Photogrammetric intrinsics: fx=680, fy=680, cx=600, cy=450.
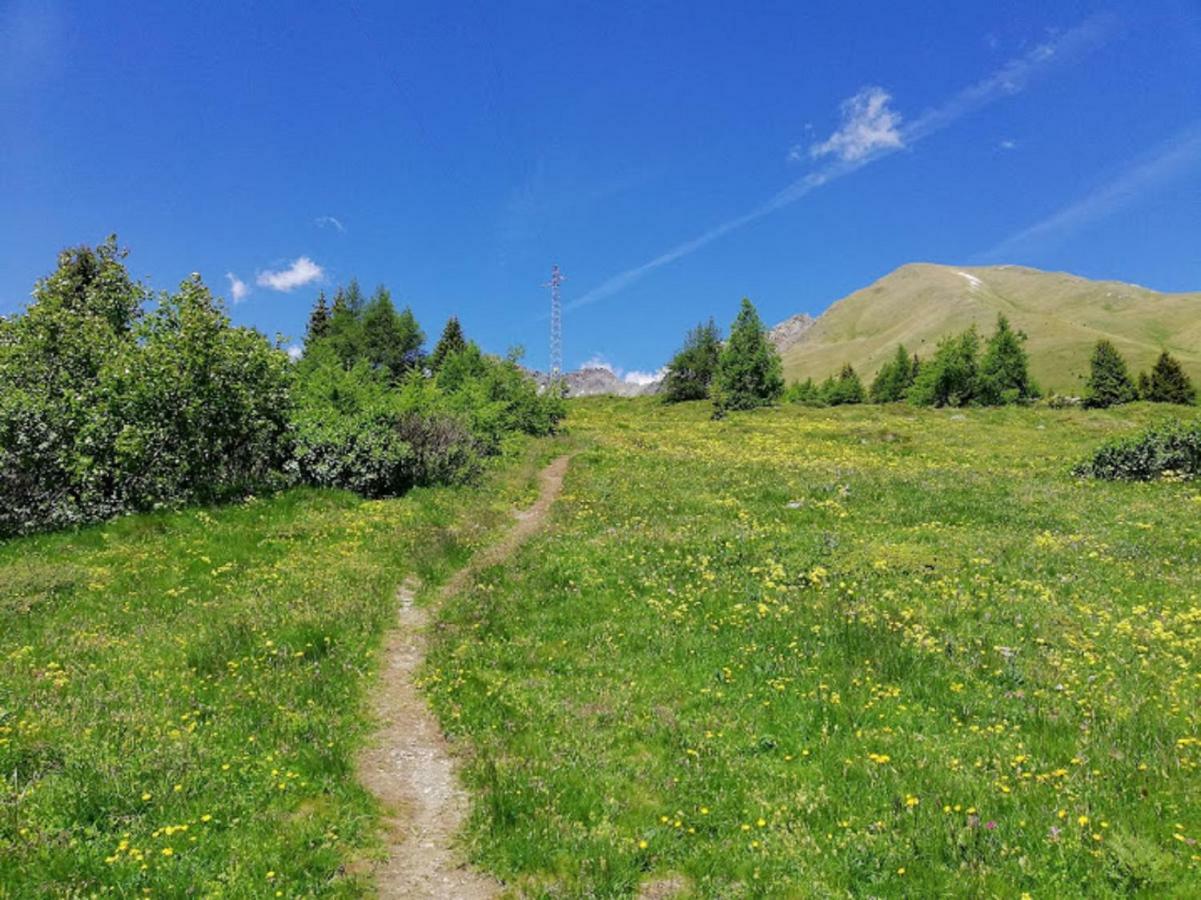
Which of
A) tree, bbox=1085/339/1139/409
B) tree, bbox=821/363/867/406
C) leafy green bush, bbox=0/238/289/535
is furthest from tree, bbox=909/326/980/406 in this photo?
leafy green bush, bbox=0/238/289/535

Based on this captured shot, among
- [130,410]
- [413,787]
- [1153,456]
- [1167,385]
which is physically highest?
[1167,385]

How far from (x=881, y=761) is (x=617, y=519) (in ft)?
50.6

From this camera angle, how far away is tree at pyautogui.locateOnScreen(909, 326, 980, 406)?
285 ft

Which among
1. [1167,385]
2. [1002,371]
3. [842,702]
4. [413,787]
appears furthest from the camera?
[1167,385]

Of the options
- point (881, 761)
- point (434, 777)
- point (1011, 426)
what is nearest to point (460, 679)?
point (434, 777)

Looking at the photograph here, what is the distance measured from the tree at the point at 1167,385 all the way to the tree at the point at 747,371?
164 ft

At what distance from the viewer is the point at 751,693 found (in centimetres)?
1150

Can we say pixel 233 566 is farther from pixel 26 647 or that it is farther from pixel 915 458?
pixel 915 458

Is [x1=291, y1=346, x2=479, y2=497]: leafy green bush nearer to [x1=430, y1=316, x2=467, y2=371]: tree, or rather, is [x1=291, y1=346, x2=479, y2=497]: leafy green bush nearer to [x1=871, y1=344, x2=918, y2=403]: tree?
[x1=430, y1=316, x2=467, y2=371]: tree

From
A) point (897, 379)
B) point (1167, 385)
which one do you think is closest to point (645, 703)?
point (1167, 385)

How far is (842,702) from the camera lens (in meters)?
10.9

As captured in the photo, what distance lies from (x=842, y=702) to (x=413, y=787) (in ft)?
22.0

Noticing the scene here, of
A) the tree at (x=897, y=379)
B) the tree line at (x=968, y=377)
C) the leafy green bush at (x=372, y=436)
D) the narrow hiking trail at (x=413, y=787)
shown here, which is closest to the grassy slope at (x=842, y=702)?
the narrow hiking trail at (x=413, y=787)

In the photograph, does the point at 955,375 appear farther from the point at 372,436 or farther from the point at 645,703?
the point at 645,703
